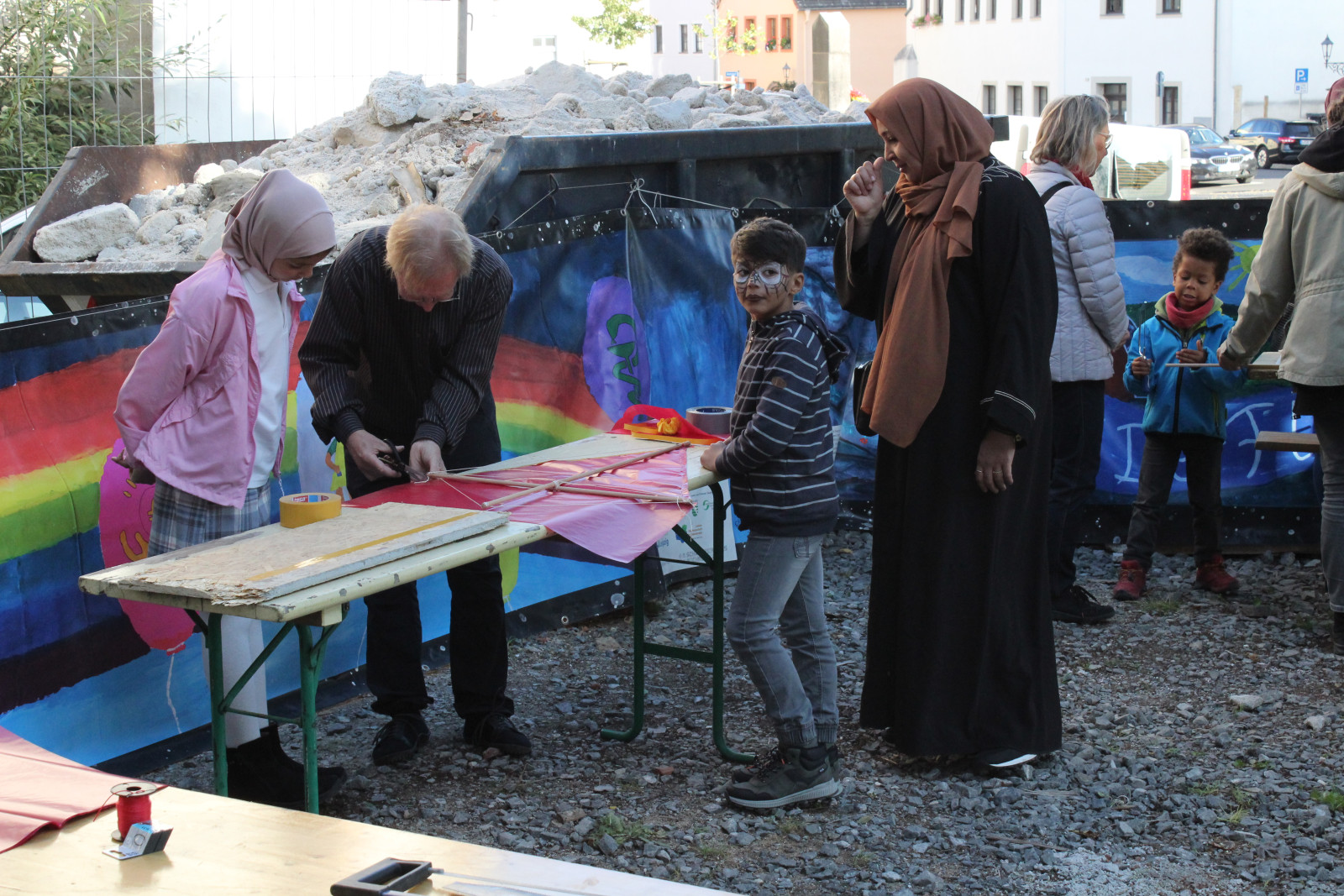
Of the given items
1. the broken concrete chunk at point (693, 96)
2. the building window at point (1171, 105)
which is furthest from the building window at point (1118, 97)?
the broken concrete chunk at point (693, 96)

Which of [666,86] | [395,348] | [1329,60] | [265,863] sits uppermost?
[1329,60]

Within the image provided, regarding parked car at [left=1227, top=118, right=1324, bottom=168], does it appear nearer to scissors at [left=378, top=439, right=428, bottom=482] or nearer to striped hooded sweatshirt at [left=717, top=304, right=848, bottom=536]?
striped hooded sweatshirt at [left=717, top=304, right=848, bottom=536]

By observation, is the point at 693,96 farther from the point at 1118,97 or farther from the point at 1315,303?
the point at 1118,97

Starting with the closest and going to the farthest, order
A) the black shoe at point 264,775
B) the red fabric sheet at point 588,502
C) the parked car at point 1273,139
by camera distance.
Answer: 1. the red fabric sheet at point 588,502
2. the black shoe at point 264,775
3. the parked car at point 1273,139

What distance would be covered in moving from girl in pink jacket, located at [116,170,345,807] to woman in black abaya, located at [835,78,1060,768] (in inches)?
62.1

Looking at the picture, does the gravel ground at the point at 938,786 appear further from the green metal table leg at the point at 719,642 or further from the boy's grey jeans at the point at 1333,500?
the boy's grey jeans at the point at 1333,500

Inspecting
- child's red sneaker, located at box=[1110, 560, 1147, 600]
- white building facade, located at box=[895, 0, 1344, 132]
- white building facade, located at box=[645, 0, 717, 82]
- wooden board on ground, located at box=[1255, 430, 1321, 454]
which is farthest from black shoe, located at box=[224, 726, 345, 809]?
white building facade, located at box=[645, 0, 717, 82]

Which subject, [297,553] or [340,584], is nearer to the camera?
[340,584]

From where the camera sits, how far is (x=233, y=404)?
3459mm

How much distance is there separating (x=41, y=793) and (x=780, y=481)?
207 centimetres

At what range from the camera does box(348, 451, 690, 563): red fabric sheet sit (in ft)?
10.9

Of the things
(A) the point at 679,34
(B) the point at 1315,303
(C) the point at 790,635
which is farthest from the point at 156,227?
(A) the point at 679,34

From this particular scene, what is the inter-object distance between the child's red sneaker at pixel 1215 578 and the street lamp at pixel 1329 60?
145 feet

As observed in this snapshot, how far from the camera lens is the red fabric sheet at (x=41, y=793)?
6.35ft
